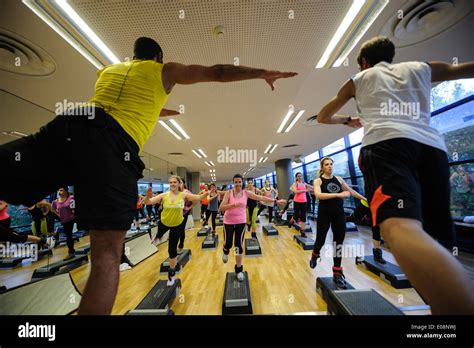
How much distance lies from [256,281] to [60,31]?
430 cm

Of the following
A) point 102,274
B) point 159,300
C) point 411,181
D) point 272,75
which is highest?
point 272,75

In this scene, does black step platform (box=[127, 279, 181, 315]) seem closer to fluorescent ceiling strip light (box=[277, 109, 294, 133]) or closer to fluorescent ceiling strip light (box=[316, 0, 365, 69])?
fluorescent ceiling strip light (box=[316, 0, 365, 69])

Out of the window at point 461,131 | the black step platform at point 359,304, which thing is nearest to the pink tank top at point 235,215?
the black step platform at point 359,304

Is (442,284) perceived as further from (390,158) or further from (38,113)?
(38,113)

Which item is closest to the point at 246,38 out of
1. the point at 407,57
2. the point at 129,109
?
the point at 129,109

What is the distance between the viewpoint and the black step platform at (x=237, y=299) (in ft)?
7.39

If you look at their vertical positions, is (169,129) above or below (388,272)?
above

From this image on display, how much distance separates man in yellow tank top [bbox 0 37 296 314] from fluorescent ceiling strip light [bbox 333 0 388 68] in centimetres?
232

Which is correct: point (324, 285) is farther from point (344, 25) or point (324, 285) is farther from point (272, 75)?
point (344, 25)

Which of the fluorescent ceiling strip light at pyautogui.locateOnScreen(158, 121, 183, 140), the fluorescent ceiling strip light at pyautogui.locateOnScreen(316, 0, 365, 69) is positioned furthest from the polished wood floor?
the fluorescent ceiling strip light at pyautogui.locateOnScreen(158, 121, 183, 140)

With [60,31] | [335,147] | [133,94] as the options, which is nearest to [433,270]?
[133,94]

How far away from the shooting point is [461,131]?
3.83 metres
